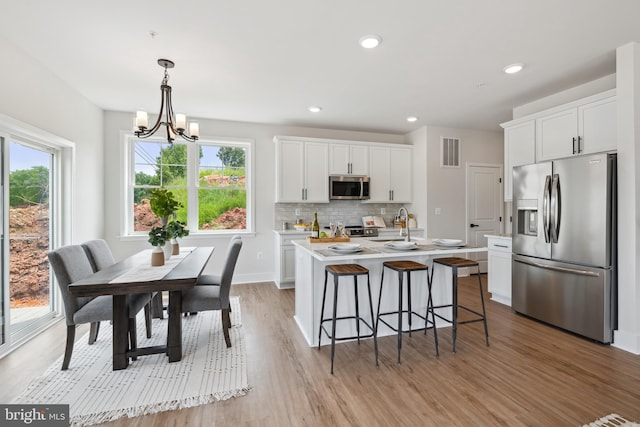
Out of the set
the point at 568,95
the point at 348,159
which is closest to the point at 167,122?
the point at 348,159

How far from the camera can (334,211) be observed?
5.36 metres

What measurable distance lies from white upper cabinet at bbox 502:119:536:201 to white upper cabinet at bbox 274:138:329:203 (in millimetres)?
2631

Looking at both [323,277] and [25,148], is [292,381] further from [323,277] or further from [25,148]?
[25,148]

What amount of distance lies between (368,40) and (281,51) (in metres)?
0.79

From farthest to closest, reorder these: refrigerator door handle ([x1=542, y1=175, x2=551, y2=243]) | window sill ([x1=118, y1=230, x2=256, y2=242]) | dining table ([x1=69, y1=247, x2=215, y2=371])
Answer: window sill ([x1=118, y1=230, x2=256, y2=242]), refrigerator door handle ([x1=542, y1=175, x2=551, y2=243]), dining table ([x1=69, y1=247, x2=215, y2=371])

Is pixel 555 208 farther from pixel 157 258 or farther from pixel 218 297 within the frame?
pixel 157 258

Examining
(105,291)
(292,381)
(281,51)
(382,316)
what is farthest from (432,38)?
(105,291)

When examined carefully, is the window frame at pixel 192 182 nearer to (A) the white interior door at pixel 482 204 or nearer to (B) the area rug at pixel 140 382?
(B) the area rug at pixel 140 382

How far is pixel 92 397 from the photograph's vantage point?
195cm

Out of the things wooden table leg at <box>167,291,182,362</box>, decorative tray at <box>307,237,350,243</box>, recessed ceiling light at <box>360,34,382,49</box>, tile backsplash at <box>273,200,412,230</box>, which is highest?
recessed ceiling light at <box>360,34,382,49</box>

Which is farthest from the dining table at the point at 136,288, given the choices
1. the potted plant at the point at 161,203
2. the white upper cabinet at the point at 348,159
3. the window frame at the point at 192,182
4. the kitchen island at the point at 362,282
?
the white upper cabinet at the point at 348,159

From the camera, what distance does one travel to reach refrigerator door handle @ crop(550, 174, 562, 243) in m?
2.99

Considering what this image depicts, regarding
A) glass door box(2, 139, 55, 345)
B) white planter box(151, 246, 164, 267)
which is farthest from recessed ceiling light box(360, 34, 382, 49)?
glass door box(2, 139, 55, 345)

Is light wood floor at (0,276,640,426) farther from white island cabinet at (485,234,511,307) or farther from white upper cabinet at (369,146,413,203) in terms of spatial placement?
white upper cabinet at (369,146,413,203)
